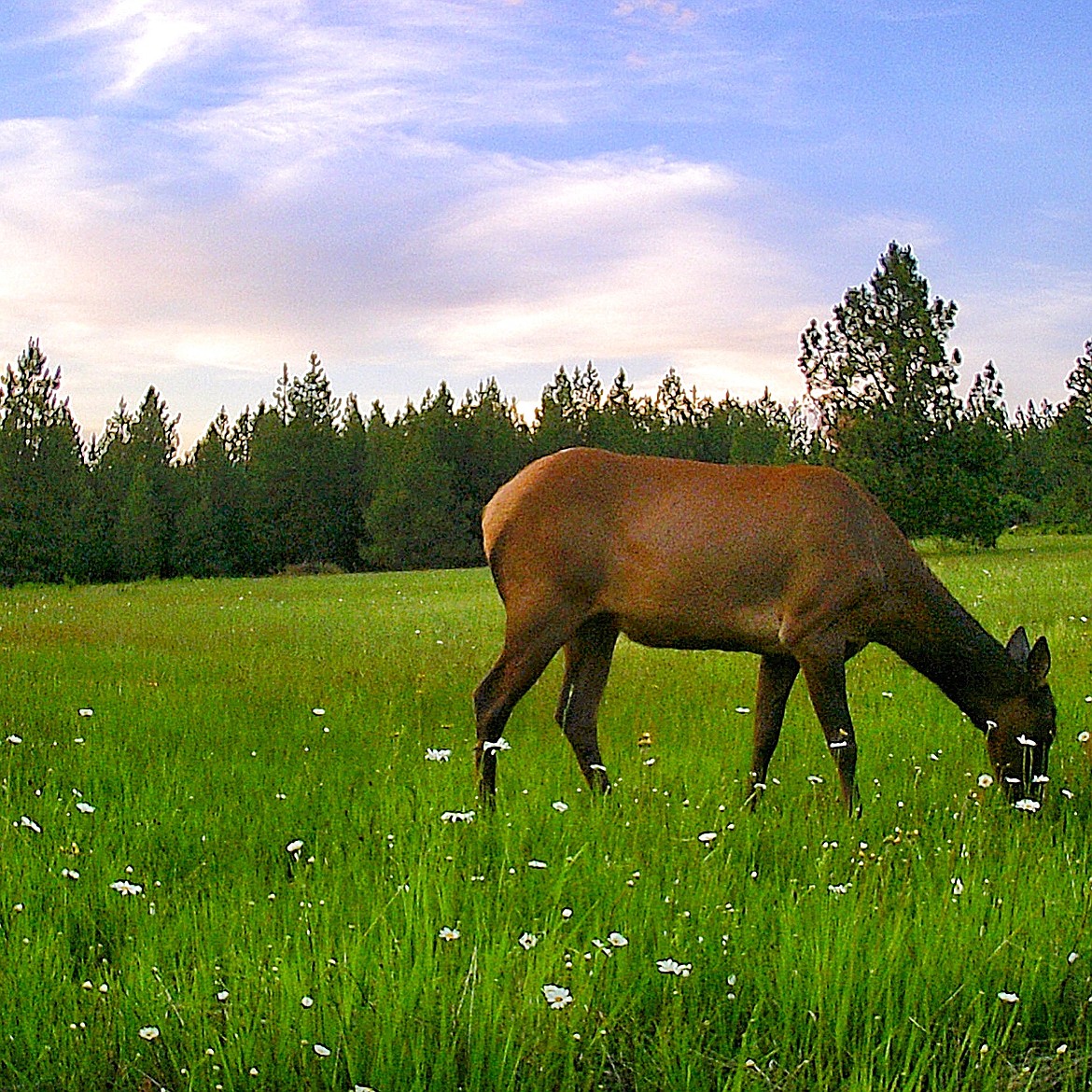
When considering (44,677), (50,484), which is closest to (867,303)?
(50,484)

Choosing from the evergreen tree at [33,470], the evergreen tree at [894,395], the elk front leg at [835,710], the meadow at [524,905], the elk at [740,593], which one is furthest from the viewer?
the evergreen tree at [33,470]

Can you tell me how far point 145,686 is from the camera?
9.59 metres

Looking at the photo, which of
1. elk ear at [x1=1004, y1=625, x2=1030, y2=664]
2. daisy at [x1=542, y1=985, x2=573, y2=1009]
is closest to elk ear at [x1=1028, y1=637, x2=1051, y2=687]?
elk ear at [x1=1004, y1=625, x2=1030, y2=664]

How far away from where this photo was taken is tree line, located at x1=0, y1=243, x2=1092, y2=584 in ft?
127

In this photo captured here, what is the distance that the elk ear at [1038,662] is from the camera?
6648 mm

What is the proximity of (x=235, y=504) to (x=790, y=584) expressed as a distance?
Answer: 6012cm

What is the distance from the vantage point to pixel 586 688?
6926mm

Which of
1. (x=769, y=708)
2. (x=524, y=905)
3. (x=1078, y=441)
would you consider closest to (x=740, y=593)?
(x=769, y=708)

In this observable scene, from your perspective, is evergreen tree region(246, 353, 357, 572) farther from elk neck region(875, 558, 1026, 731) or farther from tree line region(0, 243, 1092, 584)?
elk neck region(875, 558, 1026, 731)

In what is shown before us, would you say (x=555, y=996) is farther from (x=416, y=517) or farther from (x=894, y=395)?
(x=416, y=517)

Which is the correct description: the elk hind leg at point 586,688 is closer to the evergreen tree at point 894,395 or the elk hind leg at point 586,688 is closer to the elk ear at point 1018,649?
the elk ear at point 1018,649

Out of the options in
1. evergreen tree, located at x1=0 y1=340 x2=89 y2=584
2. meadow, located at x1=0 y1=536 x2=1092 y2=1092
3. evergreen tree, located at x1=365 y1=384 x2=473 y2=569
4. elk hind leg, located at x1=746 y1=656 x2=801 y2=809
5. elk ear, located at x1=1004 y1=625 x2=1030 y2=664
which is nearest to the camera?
meadow, located at x1=0 y1=536 x2=1092 y2=1092

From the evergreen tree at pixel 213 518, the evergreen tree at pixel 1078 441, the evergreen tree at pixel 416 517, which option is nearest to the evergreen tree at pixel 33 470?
the evergreen tree at pixel 213 518

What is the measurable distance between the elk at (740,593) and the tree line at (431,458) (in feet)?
104
